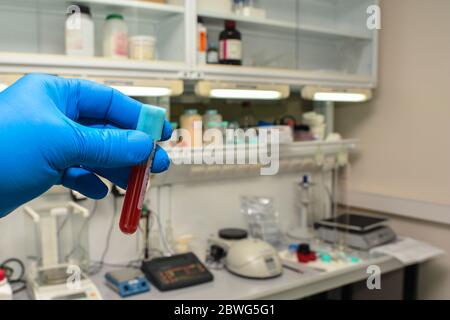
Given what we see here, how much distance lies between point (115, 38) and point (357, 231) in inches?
57.4

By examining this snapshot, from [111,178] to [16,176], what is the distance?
0.25m

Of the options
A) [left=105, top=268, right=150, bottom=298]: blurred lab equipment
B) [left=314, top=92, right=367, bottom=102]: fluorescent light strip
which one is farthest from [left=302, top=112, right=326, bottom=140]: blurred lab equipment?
[left=105, top=268, right=150, bottom=298]: blurred lab equipment

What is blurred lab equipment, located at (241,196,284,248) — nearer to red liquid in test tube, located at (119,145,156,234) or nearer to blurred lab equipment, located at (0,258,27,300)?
blurred lab equipment, located at (0,258,27,300)

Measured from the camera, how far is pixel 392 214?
243 centimetres

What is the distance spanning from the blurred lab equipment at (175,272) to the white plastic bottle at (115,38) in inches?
32.9

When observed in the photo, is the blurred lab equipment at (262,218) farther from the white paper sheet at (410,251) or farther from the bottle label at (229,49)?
the bottle label at (229,49)

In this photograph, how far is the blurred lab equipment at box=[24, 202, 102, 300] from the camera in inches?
59.0

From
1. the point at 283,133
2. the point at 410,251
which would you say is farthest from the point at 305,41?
the point at 410,251

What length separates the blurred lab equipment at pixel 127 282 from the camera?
5.07 ft

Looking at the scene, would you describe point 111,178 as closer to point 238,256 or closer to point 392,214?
point 238,256

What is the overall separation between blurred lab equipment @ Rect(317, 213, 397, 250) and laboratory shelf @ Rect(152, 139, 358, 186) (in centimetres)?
36

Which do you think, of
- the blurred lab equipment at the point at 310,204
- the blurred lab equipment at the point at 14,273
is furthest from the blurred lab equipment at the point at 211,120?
the blurred lab equipment at the point at 14,273

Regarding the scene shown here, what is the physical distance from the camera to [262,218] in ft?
7.27

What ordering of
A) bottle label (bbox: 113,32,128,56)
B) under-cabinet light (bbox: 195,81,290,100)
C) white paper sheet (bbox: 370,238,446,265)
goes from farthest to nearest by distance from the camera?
white paper sheet (bbox: 370,238,446,265), under-cabinet light (bbox: 195,81,290,100), bottle label (bbox: 113,32,128,56)
